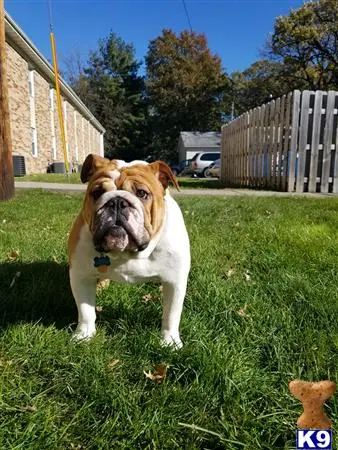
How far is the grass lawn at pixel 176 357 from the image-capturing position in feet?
5.15

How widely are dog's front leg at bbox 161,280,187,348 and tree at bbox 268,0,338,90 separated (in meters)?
37.1

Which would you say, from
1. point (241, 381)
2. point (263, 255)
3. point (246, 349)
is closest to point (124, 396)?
point (241, 381)

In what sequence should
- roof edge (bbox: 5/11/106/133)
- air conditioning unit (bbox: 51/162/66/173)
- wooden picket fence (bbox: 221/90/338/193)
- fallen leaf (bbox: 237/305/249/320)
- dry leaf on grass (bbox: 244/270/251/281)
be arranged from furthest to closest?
air conditioning unit (bbox: 51/162/66/173) < roof edge (bbox: 5/11/106/133) < wooden picket fence (bbox: 221/90/338/193) < dry leaf on grass (bbox: 244/270/251/281) < fallen leaf (bbox: 237/305/249/320)

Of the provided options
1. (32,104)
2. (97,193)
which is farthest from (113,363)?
(32,104)

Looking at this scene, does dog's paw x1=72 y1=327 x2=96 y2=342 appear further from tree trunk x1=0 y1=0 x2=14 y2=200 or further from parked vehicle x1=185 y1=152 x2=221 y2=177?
parked vehicle x1=185 y1=152 x2=221 y2=177

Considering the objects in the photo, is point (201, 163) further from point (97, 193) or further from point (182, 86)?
point (97, 193)

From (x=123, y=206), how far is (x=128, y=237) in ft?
0.47

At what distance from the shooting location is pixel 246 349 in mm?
2143

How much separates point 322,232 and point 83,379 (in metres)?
3.39

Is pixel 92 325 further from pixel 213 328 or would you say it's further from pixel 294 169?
pixel 294 169

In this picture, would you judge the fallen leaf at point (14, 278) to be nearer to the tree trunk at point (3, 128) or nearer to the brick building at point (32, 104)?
the tree trunk at point (3, 128)

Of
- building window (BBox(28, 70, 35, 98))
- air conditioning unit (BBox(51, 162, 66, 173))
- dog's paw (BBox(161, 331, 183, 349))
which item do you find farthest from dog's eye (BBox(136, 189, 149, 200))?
air conditioning unit (BBox(51, 162, 66, 173))

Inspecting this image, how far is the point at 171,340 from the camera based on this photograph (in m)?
2.22

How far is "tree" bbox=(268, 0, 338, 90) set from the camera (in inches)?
1321
